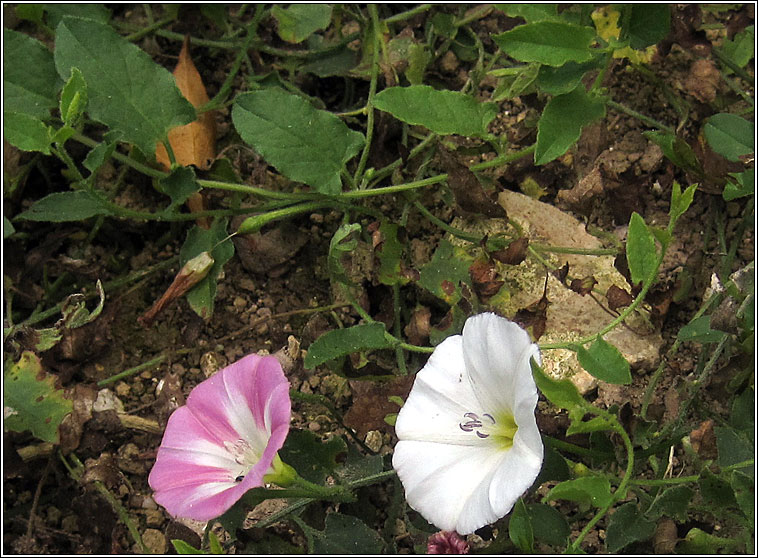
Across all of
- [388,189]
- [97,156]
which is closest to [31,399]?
[97,156]

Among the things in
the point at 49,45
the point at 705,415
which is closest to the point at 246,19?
the point at 49,45

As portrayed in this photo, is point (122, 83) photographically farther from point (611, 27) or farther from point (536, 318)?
point (611, 27)

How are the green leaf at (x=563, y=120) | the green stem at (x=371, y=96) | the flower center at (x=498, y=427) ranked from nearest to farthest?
the flower center at (x=498, y=427) < the green leaf at (x=563, y=120) < the green stem at (x=371, y=96)

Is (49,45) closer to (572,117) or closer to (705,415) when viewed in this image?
(572,117)

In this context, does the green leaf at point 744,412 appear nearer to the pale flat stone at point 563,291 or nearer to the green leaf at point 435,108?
the pale flat stone at point 563,291

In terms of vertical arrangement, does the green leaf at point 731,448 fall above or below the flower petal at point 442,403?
below

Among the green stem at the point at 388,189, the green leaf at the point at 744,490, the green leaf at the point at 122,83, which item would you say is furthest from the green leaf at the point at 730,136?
the green leaf at the point at 122,83
